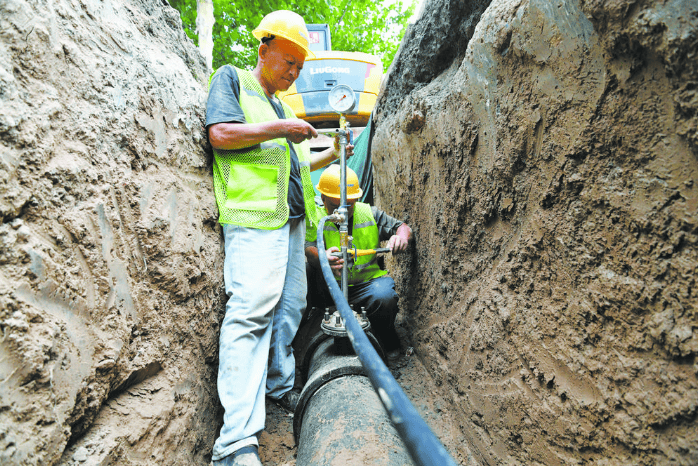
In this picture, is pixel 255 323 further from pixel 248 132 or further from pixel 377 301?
pixel 377 301

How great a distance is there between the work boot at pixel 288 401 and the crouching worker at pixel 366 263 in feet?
2.62

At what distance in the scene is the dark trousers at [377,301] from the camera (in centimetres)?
262

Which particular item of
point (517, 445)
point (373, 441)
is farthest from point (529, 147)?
point (373, 441)

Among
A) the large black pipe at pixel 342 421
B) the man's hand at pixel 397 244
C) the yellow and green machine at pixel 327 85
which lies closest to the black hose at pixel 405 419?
the large black pipe at pixel 342 421

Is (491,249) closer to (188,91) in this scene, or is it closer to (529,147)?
(529,147)

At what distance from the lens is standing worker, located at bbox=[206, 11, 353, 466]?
158 cm

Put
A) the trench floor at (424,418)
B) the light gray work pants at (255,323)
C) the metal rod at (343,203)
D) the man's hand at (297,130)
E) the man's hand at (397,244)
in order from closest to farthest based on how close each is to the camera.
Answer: the light gray work pants at (255,323), the trench floor at (424,418), the man's hand at (297,130), the metal rod at (343,203), the man's hand at (397,244)

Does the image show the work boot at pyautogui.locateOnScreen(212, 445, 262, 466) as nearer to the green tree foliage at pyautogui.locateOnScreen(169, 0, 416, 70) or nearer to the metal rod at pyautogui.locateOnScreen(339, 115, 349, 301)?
the metal rod at pyautogui.locateOnScreen(339, 115, 349, 301)

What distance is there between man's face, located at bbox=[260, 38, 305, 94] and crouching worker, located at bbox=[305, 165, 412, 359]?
2.94 ft

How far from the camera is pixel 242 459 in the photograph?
1412 millimetres

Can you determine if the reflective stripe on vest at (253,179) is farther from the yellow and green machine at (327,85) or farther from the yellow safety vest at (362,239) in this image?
the yellow and green machine at (327,85)

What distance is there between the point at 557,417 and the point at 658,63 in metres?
1.06

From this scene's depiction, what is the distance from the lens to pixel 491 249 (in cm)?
163

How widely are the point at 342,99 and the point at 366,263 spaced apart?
4.05 feet
